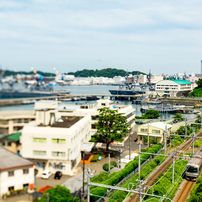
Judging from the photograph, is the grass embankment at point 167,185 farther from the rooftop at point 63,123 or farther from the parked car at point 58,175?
the parked car at point 58,175

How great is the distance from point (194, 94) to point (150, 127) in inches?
973

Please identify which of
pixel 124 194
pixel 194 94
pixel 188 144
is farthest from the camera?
pixel 194 94

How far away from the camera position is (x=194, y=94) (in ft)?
106

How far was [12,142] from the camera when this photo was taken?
0.97 metres

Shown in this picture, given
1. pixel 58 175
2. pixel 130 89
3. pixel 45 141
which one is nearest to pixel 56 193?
pixel 58 175

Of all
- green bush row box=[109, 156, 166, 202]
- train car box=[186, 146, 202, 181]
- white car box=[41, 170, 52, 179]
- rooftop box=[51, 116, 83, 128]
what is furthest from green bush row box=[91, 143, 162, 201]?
white car box=[41, 170, 52, 179]

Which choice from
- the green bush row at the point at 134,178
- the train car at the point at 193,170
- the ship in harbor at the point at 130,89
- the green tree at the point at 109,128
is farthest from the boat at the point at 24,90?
the ship in harbor at the point at 130,89

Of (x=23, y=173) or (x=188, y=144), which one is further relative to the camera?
(x=188, y=144)

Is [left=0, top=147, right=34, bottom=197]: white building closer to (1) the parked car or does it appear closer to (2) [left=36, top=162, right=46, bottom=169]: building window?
(2) [left=36, top=162, right=46, bottom=169]: building window

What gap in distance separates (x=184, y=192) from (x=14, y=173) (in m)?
5.10

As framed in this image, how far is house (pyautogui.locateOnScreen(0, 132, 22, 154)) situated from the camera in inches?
37.3

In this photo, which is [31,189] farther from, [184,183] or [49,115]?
[184,183]

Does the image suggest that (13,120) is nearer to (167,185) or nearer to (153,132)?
(167,185)

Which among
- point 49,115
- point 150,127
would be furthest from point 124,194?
point 150,127
